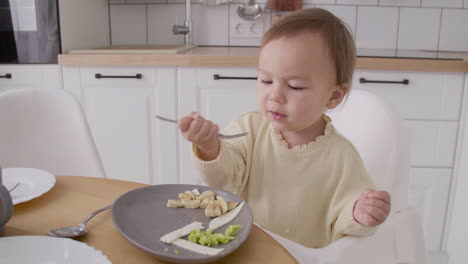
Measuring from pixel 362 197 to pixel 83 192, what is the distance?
472 mm

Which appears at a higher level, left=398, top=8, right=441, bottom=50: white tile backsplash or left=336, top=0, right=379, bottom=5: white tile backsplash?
left=336, top=0, right=379, bottom=5: white tile backsplash

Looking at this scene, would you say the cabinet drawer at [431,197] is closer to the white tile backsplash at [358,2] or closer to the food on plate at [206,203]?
the white tile backsplash at [358,2]

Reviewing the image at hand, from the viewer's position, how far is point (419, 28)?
221cm

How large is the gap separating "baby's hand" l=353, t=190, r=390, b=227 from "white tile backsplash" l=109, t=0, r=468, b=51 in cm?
164

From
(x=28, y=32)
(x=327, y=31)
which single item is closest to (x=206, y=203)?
(x=327, y=31)

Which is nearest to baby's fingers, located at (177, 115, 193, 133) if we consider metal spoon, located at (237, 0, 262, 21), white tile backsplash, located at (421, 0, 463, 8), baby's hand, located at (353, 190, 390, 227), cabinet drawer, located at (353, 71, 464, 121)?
baby's hand, located at (353, 190, 390, 227)

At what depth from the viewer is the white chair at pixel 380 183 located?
2.29 ft

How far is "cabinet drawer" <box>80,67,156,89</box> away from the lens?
1.78 m

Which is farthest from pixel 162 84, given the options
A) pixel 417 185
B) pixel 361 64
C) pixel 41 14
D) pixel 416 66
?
pixel 417 185

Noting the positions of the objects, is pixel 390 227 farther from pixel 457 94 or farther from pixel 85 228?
pixel 457 94

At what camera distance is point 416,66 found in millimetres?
1678

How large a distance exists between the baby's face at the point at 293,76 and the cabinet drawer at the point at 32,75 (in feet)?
4.31

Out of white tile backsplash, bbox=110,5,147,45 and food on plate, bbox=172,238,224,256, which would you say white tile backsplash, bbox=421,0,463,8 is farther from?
food on plate, bbox=172,238,224,256

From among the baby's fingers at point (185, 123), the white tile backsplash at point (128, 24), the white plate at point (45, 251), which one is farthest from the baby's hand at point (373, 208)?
the white tile backsplash at point (128, 24)
